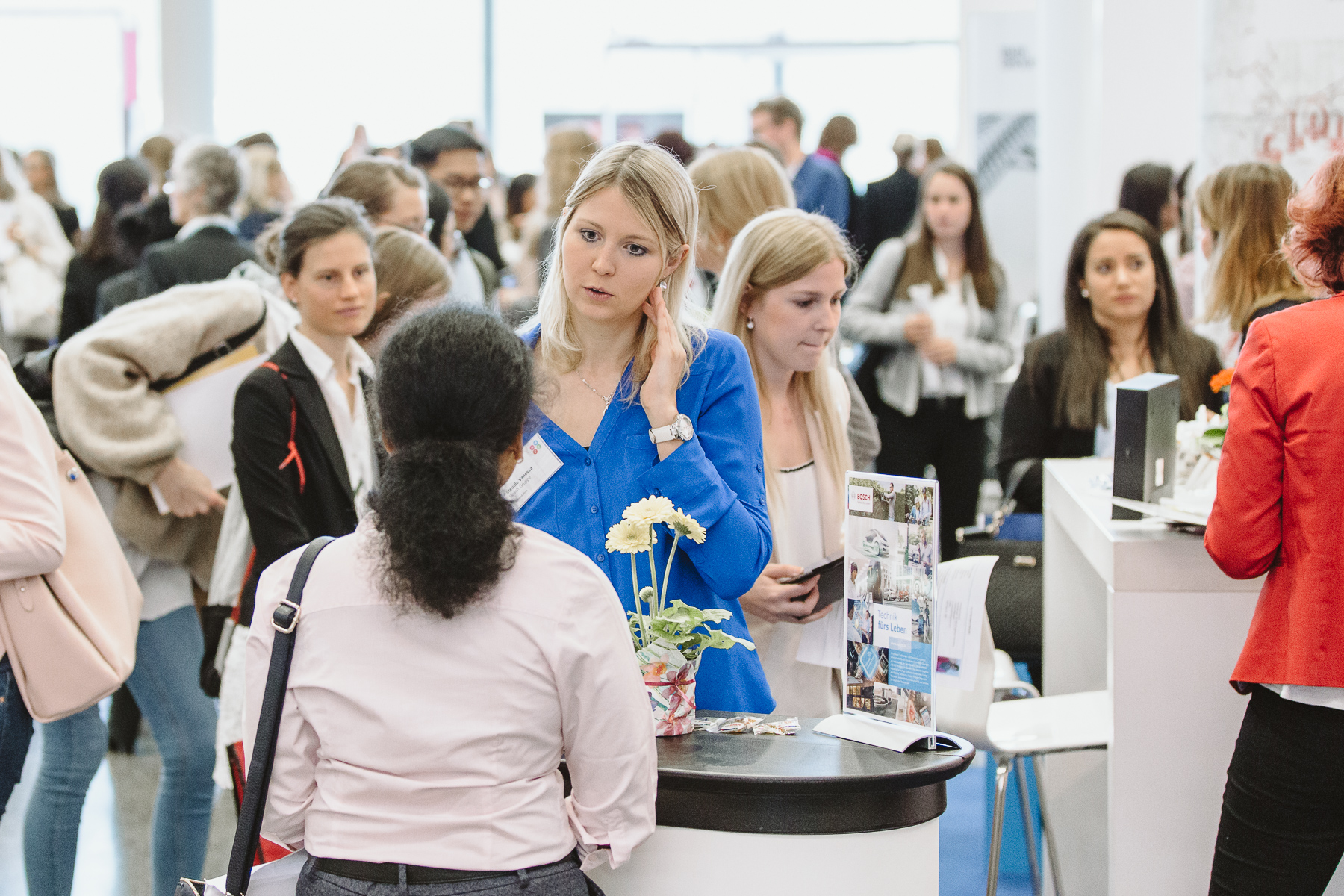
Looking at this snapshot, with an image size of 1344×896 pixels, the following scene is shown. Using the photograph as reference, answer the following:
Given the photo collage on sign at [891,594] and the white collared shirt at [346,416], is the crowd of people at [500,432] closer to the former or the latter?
the white collared shirt at [346,416]

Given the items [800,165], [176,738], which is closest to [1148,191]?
[800,165]

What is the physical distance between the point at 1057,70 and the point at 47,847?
632 cm

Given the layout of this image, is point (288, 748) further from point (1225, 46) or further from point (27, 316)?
point (27, 316)

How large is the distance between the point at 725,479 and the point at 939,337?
9.37ft

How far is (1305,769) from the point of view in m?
1.79

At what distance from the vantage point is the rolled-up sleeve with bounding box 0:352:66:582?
6.35ft

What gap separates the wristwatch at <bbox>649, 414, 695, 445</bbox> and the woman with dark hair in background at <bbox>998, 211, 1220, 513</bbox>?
219cm

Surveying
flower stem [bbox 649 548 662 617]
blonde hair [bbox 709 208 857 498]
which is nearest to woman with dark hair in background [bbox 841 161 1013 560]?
blonde hair [bbox 709 208 857 498]

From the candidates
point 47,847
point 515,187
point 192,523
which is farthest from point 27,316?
point 47,847

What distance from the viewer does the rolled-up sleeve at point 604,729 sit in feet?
4.39

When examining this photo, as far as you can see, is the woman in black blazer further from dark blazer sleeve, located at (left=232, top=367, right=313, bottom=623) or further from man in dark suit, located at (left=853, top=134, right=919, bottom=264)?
man in dark suit, located at (left=853, top=134, right=919, bottom=264)

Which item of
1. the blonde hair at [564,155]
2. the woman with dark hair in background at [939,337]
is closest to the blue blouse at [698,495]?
the woman with dark hair in background at [939,337]

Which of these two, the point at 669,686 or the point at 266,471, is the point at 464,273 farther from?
the point at 669,686

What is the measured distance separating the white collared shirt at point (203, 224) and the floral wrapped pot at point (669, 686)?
2.89 meters
